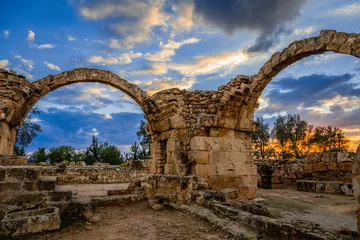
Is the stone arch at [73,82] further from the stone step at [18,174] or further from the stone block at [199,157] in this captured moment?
the stone step at [18,174]

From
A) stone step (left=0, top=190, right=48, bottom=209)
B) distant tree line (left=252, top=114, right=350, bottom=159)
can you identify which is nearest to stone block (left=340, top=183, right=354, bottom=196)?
stone step (left=0, top=190, right=48, bottom=209)

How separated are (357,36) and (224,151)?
4023 millimetres

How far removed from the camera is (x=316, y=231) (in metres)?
2.74

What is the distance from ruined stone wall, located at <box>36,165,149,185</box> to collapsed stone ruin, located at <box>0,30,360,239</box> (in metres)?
4.84

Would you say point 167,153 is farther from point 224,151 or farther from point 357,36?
point 357,36

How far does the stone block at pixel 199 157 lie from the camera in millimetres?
6578

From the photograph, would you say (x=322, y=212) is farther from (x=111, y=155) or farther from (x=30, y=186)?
(x=111, y=155)

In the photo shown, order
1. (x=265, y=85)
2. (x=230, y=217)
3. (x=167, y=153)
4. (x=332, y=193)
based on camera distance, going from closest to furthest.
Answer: (x=230, y=217)
(x=265, y=85)
(x=167, y=153)
(x=332, y=193)

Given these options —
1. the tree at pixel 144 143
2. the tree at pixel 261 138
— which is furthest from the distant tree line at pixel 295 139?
the tree at pixel 144 143

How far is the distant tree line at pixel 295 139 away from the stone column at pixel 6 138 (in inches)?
1171

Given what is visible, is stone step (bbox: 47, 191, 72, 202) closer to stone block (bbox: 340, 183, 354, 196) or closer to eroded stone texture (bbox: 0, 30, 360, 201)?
eroded stone texture (bbox: 0, 30, 360, 201)

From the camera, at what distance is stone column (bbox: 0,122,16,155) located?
578 cm

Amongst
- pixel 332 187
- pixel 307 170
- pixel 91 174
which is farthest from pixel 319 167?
pixel 91 174

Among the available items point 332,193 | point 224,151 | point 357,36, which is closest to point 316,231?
point 357,36
